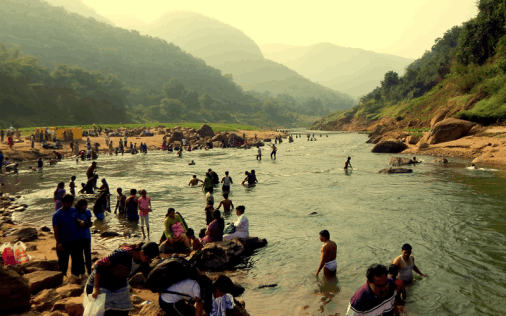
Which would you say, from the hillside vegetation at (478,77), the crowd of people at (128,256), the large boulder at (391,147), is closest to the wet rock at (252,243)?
the crowd of people at (128,256)

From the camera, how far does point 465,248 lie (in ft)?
38.7

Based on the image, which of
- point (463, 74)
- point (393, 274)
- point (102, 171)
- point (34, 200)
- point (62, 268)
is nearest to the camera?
point (393, 274)

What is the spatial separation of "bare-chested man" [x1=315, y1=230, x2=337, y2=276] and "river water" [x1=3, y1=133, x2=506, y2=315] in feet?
1.03

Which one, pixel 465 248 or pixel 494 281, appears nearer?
pixel 494 281

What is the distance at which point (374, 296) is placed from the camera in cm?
466

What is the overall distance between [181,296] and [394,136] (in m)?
55.3

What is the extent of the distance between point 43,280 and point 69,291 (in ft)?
2.69

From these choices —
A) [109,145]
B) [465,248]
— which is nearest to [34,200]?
[465,248]

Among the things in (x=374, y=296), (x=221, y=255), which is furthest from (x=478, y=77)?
(x=374, y=296)

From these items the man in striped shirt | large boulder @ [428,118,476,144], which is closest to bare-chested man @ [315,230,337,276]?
the man in striped shirt

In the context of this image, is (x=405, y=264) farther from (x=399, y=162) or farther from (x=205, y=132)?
(x=205, y=132)

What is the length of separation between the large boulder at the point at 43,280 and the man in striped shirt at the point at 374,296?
23.2 feet

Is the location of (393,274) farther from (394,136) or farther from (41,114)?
(41,114)

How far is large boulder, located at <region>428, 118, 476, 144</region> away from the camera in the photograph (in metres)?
38.0
